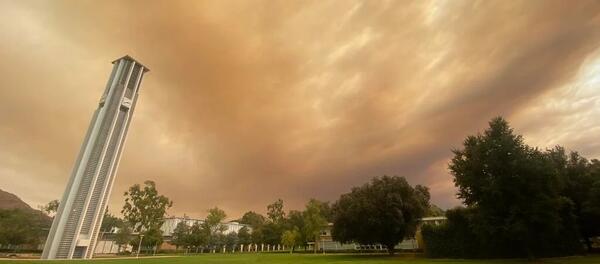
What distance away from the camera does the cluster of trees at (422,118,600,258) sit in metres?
27.0

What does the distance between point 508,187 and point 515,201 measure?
1426 millimetres

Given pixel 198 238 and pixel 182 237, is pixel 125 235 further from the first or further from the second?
pixel 198 238

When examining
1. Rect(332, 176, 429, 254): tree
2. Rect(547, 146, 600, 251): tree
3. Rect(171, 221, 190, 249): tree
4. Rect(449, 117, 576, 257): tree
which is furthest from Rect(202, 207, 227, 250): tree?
Rect(547, 146, 600, 251): tree

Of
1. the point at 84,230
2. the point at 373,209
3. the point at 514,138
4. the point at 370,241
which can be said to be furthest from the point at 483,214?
the point at 84,230

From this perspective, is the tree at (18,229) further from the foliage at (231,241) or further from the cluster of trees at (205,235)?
the foliage at (231,241)

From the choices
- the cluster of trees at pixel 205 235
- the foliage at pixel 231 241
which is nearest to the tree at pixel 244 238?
the foliage at pixel 231 241

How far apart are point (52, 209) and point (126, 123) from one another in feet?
137

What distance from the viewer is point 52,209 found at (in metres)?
74.1

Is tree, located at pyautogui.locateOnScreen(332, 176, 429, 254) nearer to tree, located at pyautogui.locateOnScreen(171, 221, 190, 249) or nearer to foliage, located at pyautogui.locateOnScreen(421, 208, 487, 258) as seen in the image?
Result: foliage, located at pyautogui.locateOnScreen(421, 208, 487, 258)

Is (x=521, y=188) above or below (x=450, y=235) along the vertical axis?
above

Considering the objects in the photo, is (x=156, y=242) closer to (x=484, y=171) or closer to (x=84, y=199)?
(x=84, y=199)

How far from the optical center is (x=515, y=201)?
91.2 ft

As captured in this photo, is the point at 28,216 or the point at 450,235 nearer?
the point at 450,235

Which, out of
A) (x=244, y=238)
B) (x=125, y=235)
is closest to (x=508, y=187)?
(x=125, y=235)
